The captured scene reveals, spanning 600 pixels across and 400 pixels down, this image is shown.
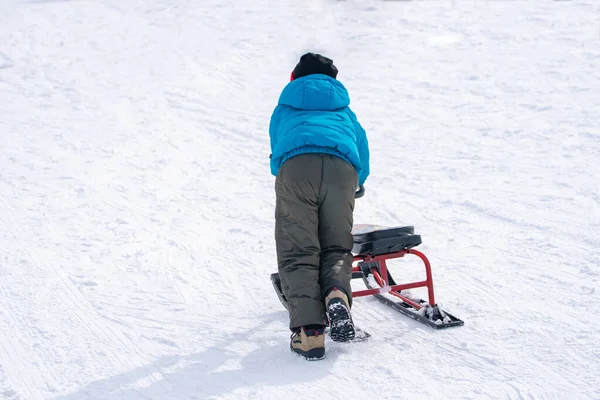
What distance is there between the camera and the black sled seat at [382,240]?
4438mm

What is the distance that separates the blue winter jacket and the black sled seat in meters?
0.32

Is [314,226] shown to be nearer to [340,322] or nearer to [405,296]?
[340,322]

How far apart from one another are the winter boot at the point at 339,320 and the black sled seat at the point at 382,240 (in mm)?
519

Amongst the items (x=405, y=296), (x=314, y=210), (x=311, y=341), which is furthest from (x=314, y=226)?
(x=405, y=296)

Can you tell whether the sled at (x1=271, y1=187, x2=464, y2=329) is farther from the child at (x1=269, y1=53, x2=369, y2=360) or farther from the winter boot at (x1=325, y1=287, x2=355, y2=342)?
the winter boot at (x1=325, y1=287, x2=355, y2=342)

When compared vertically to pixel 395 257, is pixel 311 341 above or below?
below

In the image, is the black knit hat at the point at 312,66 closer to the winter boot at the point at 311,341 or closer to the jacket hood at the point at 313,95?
the jacket hood at the point at 313,95

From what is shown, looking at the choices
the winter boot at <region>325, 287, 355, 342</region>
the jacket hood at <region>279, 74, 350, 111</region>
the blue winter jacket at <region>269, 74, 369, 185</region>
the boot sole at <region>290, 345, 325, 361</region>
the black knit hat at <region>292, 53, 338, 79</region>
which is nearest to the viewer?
the winter boot at <region>325, 287, 355, 342</region>

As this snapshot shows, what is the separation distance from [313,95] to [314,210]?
0.67 m

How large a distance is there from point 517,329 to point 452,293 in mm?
749

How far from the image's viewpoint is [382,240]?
4449 millimetres

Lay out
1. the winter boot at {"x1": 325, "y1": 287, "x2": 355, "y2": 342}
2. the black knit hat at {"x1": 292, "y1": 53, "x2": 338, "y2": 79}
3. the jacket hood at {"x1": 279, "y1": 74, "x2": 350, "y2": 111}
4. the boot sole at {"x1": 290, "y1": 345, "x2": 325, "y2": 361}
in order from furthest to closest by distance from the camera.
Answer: the black knit hat at {"x1": 292, "y1": 53, "x2": 338, "y2": 79} < the jacket hood at {"x1": 279, "y1": 74, "x2": 350, "y2": 111} < the boot sole at {"x1": 290, "y1": 345, "x2": 325, "y2": 361} < the winter boot at {"x1": 325, "y1": 287, "x2": 355, "y2": 342}

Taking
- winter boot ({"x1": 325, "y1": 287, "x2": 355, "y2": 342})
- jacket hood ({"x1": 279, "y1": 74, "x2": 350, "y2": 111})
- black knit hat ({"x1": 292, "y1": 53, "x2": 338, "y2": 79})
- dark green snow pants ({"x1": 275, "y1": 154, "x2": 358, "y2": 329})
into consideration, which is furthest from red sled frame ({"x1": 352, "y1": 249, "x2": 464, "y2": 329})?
black knit hat ({"x1": 292, "y1": 53, "x2": 338, "y2": 79})

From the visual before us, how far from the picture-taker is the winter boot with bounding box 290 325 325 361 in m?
4.03
